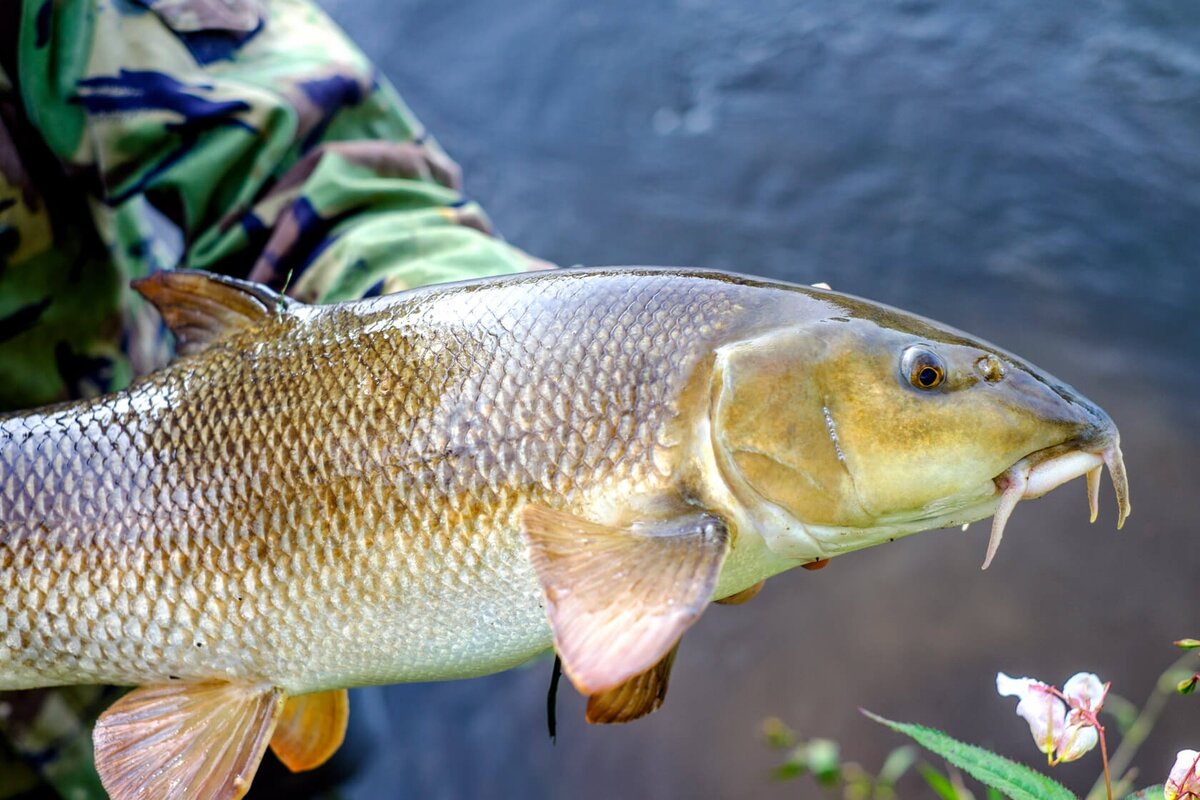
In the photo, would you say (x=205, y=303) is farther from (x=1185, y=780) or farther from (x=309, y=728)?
(x=1185, y=780)

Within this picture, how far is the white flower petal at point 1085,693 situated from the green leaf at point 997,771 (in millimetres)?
87

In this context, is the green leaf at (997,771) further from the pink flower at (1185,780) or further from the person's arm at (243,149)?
the person's arm at (243,149)

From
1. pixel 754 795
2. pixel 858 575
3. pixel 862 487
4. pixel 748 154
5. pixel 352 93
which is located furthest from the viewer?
pixel 748 154

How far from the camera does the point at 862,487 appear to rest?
161 cm

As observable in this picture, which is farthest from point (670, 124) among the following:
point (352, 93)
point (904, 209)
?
point (352, 93)

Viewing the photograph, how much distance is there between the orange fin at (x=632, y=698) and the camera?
1693 mm

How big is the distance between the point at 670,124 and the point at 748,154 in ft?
1.79

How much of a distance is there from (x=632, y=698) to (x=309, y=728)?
0.62 m

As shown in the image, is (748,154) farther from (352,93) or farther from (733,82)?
(352,93)

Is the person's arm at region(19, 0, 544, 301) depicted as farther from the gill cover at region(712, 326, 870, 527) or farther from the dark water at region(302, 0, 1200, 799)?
the dark water at region(302, 0, 1200, 799)

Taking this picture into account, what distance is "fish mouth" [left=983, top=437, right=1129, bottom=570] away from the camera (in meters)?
1.55

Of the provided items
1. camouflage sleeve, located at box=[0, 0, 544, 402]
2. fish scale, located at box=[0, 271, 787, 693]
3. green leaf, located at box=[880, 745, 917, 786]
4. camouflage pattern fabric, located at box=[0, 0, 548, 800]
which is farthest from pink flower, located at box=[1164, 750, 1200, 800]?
green leaf, located at box=[880, 745, 917, 786]

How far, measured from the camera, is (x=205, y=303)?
1.93 metres

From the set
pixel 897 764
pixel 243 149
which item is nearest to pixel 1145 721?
pixel 897 764
